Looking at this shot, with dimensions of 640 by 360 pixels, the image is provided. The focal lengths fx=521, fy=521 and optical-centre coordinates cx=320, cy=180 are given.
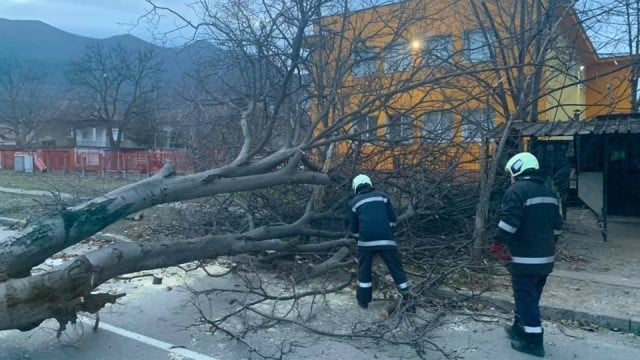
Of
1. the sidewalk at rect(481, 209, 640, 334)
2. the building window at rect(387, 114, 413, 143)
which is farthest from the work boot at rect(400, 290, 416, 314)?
the building window at rect(387, 114, 413, 143)

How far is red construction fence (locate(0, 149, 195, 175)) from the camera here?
25781 millimetres

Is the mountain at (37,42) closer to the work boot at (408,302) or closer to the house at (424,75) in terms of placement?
the house at (424,75)

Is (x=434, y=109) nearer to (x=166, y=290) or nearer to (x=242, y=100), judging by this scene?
(x=242, y=100)

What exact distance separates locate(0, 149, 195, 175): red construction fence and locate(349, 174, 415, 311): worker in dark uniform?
1825cm

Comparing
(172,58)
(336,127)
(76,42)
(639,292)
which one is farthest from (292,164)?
(76,42)

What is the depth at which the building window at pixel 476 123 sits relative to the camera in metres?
8.38

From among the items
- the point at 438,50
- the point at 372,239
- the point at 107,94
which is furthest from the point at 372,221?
the point at 107,94

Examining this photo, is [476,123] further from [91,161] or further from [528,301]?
[91,161]

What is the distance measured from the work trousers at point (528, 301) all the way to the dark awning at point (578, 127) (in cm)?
411

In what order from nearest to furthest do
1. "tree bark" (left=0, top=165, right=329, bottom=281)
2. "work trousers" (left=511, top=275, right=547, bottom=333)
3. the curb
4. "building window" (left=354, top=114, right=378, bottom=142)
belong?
"tree bark" (left=0, top=165, right=329, bottom=281) → "work trousers" (left=511, top=275, right=547, bottom=333) → the curb → "building window" (left=354, top=114, right=378, bottom=142)

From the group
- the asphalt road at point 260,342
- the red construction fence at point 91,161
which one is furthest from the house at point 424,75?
the red construction fence at point 91,161

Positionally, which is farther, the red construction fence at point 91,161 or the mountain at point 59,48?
the red construction fence at point 91,161

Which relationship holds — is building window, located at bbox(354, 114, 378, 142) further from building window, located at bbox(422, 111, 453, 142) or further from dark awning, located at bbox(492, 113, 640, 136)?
dark awning, located at bbox(492, 113, 640, 136)

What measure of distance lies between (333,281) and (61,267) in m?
3.39
